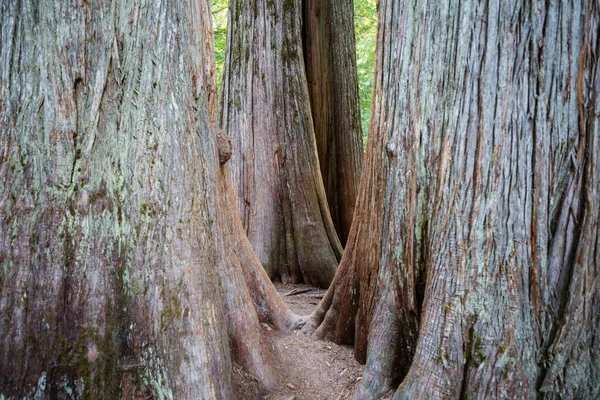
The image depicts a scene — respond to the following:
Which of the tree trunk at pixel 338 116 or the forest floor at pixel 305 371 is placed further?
the tree trunk at pixel 338 116

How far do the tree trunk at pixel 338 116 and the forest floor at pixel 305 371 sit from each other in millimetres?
3180

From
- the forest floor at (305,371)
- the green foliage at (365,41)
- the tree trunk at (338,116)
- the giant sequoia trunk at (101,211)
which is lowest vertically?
the forest floor at (305,371)

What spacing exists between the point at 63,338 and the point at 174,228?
0.83 metres

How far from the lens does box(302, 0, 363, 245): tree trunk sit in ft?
23.4

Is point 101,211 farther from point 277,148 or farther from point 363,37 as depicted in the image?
point 363,37

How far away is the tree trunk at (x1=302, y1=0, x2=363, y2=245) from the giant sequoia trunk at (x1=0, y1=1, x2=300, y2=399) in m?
4.15

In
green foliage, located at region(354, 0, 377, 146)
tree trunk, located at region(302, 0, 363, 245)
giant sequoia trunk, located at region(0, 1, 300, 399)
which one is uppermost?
green foliage, located at region(354, 0, 377, 146)

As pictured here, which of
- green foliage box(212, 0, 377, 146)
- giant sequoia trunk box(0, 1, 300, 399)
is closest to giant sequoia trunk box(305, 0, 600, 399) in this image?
giant sequoia trunk box(0, 1, 300, 399)

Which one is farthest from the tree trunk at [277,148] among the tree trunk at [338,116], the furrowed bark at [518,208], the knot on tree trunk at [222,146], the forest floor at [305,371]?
the furrowed bark at [518,208]

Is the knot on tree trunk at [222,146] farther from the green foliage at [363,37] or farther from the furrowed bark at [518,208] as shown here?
the green foliage at [363,37]

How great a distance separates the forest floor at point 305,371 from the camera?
3.46 m

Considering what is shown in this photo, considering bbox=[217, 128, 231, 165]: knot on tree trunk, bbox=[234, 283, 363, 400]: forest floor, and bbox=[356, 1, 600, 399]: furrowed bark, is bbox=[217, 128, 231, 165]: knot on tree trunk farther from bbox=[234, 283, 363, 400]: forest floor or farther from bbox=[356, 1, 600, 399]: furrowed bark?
bbox=[356, 1, 600, 399]: furrowed bark

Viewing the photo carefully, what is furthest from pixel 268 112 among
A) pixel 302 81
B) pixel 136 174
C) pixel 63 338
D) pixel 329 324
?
pixel 63 338

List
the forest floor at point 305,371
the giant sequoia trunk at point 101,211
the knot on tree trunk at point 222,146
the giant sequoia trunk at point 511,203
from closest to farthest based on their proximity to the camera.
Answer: the giant sequoia trunk at point 511,203
the giant sequoia trunk at point 101,211
the forest floor at point 305,371
the knot on tree trunk at point 222,146
